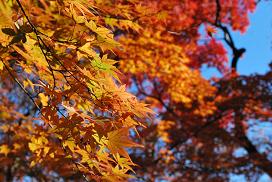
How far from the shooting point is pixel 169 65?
8430 millimetres

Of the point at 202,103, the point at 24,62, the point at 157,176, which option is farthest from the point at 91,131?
the point at 157,176

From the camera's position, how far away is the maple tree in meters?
2.14

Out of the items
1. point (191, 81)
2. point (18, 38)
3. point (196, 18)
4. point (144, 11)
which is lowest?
point (18, 38)

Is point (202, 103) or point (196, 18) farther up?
point (196, 18)

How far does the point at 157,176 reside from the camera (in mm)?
12172

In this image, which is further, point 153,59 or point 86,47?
point 153,59

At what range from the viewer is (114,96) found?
7.20 ft

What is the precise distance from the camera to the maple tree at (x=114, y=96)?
2.14m

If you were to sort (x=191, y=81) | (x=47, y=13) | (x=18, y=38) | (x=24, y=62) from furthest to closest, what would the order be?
(x=191, y=81)
(x=47, y=13)
(x=24, y=62)
(x=18, y=38)

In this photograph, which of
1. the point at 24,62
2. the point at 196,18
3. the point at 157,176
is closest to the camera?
the point at 24,62

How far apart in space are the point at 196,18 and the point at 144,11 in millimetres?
10257

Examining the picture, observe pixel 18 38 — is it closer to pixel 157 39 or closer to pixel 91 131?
pixel 91 131

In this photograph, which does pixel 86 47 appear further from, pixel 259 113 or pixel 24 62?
pixel 259 113

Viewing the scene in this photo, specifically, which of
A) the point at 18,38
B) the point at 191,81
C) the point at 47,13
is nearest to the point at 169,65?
the point at 191,81
